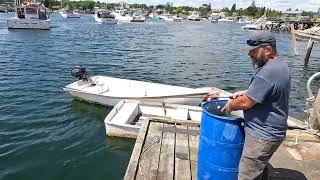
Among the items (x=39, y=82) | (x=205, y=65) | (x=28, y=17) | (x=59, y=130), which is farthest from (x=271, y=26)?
(x=59, y=130)

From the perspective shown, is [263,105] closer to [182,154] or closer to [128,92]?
[182,154]

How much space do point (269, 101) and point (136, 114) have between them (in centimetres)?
847

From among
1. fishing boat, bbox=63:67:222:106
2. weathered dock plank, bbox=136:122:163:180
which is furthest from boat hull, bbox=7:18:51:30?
weathered dock plank, bbox=136:122:163:180

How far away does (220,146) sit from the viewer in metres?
5.30

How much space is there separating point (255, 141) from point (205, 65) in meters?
23.7

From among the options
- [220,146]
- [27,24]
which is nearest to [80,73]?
[220,146]

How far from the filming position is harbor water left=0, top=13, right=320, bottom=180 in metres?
10.4

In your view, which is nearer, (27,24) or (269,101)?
(269,101)

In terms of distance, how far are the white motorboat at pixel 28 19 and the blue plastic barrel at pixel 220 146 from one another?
51.9 m

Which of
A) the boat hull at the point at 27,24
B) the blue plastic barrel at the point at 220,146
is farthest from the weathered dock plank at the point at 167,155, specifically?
the boat hull at the point at 27,24

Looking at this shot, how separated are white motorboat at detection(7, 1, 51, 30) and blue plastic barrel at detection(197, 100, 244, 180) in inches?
2045

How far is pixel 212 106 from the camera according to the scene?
5.82 meters

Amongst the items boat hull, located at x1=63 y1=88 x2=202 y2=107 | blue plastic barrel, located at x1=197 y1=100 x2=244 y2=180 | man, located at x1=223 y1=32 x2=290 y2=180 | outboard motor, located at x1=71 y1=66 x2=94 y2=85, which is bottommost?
boat hull, located at x1=63 y1=88 x2=202 y2=107

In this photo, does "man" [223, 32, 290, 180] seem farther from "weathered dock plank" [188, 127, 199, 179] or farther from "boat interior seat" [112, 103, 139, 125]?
"boat interior seat" [112, 103, 139, 125]
